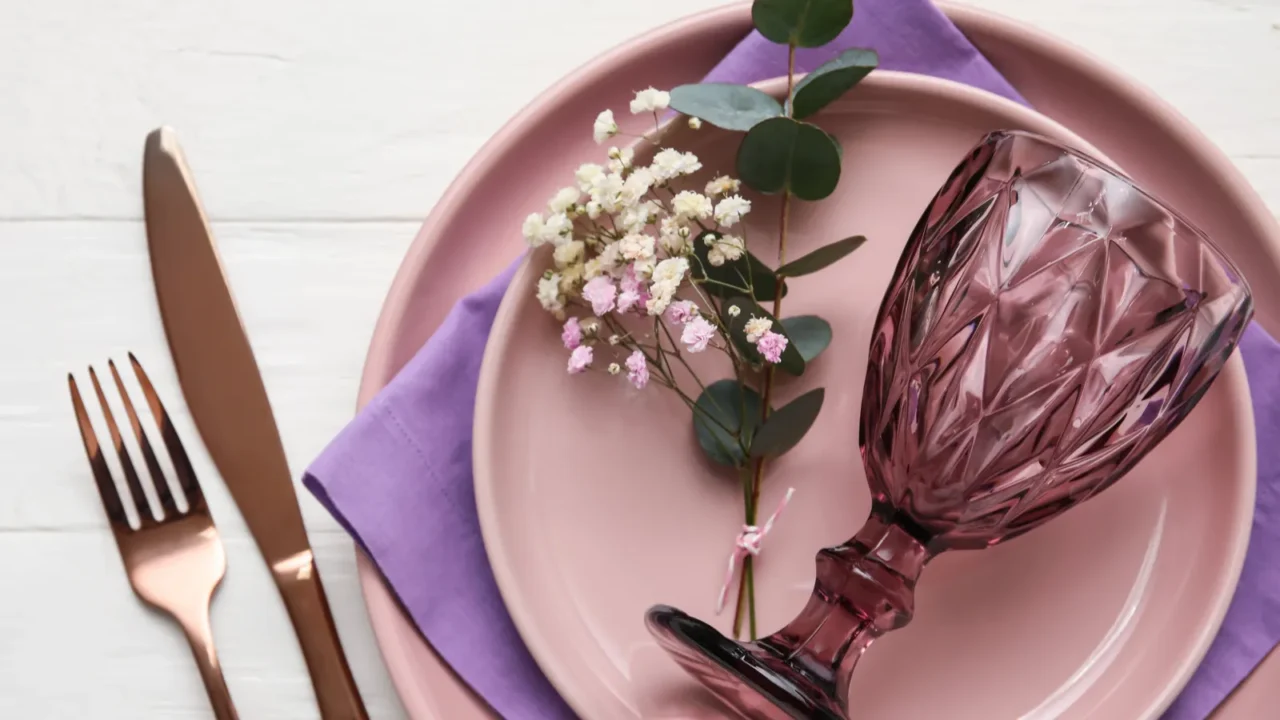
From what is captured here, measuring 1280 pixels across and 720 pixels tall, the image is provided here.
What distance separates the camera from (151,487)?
1.66ft

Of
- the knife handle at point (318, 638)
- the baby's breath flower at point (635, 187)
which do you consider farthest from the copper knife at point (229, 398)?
the baby's breath flower at point (635, 187)

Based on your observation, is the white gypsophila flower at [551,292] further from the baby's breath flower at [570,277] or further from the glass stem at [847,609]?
the glass stem at [847,609]

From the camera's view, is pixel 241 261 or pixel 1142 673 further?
pixel 241 261

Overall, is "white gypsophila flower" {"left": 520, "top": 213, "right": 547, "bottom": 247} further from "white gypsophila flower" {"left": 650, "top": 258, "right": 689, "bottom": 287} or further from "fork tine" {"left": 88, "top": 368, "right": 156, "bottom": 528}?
"fork tine" {"left": 88, "top": 368, "right": 156, "bottom": 528}

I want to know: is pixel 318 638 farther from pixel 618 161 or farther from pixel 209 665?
pixel 618 161

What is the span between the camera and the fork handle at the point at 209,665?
48cm

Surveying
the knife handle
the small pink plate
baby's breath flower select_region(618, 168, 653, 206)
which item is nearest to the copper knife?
the knife handle

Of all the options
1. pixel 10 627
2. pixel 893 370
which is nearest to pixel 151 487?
pixel 10 627

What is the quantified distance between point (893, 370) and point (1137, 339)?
96 millimetres

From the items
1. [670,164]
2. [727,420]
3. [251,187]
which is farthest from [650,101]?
[251,187]

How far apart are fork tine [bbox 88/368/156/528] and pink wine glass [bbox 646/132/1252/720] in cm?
27

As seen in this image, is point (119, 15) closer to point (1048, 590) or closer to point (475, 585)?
point (475, 585)

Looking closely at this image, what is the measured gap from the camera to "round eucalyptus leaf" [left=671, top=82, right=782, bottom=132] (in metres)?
0.42

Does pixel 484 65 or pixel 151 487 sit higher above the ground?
pixel 484 65
